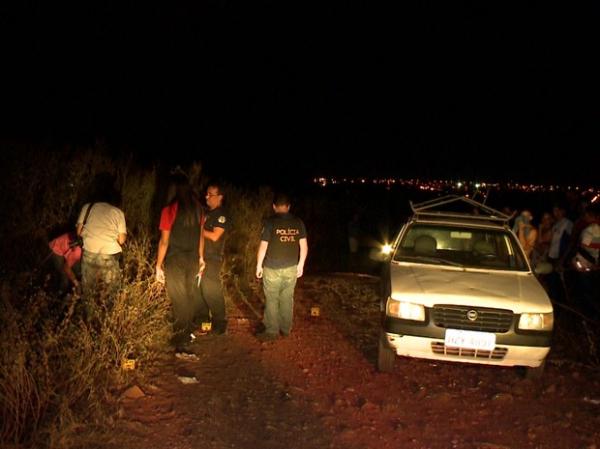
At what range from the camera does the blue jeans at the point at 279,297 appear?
6.87 meters

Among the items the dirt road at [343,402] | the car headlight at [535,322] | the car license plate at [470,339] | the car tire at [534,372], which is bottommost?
the dirt road at [343,402]

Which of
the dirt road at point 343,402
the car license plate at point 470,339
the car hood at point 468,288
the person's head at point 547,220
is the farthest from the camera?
the person's head at point 547,220

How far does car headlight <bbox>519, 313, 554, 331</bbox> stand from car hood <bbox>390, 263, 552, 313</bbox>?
55mm

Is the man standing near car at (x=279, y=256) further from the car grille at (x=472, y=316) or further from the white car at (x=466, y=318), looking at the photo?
the car grille at (x=472, y=316)

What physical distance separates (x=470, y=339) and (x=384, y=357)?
93 centimetres

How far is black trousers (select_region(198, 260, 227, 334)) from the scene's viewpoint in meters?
6.75

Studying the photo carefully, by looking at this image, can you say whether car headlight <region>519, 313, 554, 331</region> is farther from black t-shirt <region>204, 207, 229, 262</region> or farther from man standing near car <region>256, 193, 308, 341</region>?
black t-shirt <region>204, 207, 229, 262</region>

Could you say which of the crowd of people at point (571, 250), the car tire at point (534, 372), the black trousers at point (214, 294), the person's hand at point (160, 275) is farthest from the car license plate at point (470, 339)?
the crowd of people at point (571, 250)

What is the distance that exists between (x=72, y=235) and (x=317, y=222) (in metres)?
14.4

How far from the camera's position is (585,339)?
7582mm

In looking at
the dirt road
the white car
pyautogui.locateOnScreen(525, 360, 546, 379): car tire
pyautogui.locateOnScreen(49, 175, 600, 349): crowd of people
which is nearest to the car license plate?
the white car

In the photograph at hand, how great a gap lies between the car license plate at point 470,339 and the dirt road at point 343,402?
0.50m

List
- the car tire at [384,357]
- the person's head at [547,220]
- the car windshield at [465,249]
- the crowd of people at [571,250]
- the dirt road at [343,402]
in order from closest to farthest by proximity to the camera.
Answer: the dirt road at [343,402]
the car tire at [384,357]
the car windshield at [465,249]
the crowd of people at [571,250]
the person's head at [547,220]

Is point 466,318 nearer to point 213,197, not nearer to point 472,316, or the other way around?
point 472,316
